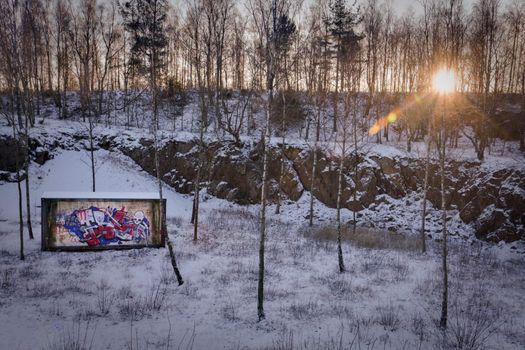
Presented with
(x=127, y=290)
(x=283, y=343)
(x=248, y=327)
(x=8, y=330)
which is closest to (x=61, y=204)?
(x=127, y=290)

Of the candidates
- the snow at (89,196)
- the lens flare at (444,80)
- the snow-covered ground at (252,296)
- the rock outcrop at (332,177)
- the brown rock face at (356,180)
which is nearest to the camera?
the snow-covered ground at (252,296)

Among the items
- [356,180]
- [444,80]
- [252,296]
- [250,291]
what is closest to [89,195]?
[250,291]

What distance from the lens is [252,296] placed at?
11.2 m

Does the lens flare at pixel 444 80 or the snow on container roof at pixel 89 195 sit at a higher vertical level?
the lens flare at pixel 444 80

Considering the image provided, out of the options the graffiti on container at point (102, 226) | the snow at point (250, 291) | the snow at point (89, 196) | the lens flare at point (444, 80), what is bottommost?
the snow at point (250, 291)

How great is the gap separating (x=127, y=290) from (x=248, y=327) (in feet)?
14.8

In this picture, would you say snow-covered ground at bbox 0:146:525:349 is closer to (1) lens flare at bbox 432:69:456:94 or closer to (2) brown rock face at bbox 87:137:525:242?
(2) brown rock face at bbox 87:137:525:242

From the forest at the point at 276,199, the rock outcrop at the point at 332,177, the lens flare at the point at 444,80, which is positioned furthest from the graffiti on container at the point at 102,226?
the lens flare at the point at 444,80

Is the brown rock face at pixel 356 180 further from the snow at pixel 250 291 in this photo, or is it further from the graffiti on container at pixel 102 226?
the graffiti on container at pixel 102 226

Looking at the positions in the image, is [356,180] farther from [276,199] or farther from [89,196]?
[89,196]

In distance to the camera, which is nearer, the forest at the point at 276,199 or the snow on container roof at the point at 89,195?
the forest at the point at 276,199

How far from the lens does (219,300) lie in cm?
1079

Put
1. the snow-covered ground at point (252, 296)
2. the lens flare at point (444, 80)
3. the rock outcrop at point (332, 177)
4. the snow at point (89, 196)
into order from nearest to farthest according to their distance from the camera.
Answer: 1. the snow-covered ground at point (252, 296)
2. the lens flare at point (444, 80)
3. the snow at point (89, 196)
4. the rock outcrop at point (332, 177)

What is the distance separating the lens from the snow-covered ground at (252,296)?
27.9 feet
